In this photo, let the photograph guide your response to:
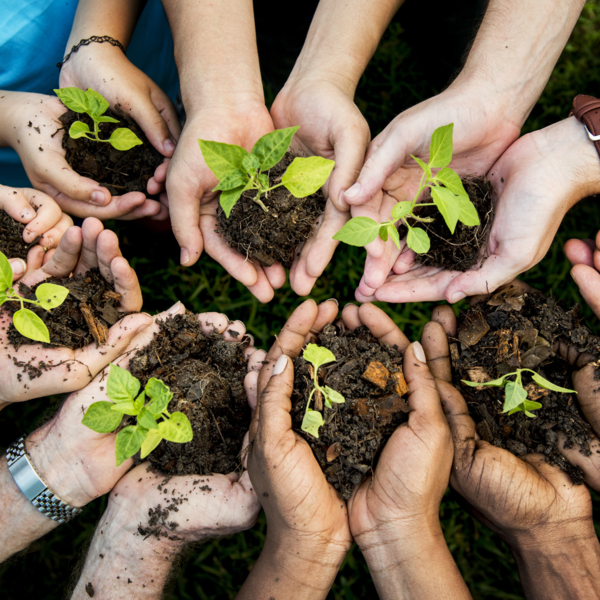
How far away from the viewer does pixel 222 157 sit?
6.31ft

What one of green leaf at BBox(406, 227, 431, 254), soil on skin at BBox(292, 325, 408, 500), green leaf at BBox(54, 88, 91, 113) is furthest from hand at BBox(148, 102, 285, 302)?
green leaf at BBox(406, 227, 431, 254)

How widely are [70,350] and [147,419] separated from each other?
78cm

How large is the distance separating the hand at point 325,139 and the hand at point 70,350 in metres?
1.00

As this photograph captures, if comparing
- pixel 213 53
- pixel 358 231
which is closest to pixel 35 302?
pixel 358 231

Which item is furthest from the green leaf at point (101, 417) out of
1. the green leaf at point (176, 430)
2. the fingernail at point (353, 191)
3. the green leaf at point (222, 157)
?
the fingernail at point (353, 191)

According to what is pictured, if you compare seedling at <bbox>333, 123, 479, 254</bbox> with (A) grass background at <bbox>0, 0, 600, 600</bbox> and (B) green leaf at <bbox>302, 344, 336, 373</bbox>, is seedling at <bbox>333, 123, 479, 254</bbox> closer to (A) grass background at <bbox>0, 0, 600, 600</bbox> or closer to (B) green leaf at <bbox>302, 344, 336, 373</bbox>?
(B) green leaf at <bbox>302, 344, 336, 373</bbox>

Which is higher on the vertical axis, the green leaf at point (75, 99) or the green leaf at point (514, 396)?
the green leaf at point (75, 99)

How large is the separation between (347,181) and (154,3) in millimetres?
1946

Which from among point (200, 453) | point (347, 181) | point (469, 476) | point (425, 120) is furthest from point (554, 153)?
point (200, 453)

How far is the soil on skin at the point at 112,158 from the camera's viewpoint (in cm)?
248

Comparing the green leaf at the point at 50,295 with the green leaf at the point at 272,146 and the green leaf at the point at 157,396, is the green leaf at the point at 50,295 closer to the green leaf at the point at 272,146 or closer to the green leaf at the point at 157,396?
the green leaf at the point at 157,396

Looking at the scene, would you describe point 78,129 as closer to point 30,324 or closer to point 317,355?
point 30,324

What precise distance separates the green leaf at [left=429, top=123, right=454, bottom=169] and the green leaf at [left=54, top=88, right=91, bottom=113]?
1.74 meters

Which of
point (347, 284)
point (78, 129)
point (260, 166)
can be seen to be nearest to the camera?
point (260, 166)
